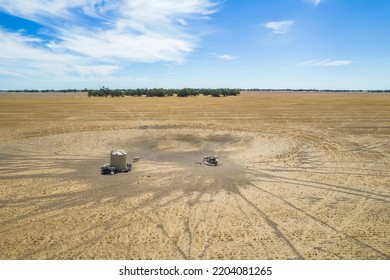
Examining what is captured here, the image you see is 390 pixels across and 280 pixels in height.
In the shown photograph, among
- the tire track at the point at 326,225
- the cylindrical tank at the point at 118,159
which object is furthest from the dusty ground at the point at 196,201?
the cylindrical tank at the point at 118,159

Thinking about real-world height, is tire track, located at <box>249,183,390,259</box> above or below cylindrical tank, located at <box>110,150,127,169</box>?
below

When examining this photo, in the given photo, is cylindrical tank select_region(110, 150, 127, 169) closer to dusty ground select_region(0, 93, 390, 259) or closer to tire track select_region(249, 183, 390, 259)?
dusty ground select_region(0, 93, 390, 259)

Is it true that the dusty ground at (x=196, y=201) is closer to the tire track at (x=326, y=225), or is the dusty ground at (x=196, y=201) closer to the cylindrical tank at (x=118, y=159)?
the tire track at (x=326, y=225)

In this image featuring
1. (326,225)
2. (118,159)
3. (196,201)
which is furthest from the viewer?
(118,159)

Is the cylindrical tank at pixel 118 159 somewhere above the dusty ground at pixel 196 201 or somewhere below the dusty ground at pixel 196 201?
above

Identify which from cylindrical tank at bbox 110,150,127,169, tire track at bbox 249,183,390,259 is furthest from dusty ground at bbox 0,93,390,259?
cylindrical tank at bbox 110,150,127,169

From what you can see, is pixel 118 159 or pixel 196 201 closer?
pixel 196 201

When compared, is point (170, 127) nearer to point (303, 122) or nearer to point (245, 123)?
point (245, 123)

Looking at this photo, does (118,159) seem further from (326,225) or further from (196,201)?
(326,225)

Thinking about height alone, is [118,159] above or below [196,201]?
above

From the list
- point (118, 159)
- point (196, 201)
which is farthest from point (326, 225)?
point (118, 159)

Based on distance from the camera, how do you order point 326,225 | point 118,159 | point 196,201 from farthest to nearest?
point 118,159 < point 196,201 < point 326,225

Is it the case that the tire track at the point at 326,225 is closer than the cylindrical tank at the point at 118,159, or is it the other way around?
the tire track at the point at 326,225
